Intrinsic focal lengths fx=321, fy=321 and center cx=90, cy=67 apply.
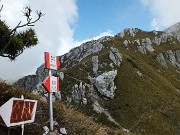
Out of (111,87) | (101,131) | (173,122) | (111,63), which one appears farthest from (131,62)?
(101,131)

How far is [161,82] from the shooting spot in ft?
614

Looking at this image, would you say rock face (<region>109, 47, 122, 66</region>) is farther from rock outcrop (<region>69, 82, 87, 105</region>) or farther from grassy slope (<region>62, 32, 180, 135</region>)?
rock outcrop (<region>69, 82, 87, 105</region>)

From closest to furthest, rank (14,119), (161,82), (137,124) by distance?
(14,119)
(137,124)
(161,82)

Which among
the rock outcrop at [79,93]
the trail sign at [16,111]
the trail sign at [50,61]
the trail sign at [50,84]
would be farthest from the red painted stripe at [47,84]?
the rock outcrop at [79,93]

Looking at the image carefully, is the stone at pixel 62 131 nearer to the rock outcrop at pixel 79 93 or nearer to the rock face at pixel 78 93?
the rock outcrop at pixel 79 93

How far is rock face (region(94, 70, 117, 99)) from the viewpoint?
158625 mm

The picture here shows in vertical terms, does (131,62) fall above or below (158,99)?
above

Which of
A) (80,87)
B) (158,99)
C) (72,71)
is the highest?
(72,71)

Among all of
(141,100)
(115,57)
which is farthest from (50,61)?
(115,57)

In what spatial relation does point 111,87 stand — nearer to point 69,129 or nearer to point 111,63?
point 111,63

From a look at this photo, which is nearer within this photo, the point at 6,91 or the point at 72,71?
the point at 6,91

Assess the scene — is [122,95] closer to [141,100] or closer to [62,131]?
[141,100]

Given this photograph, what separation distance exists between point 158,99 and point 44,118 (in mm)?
153147

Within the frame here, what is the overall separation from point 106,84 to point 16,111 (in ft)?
498
